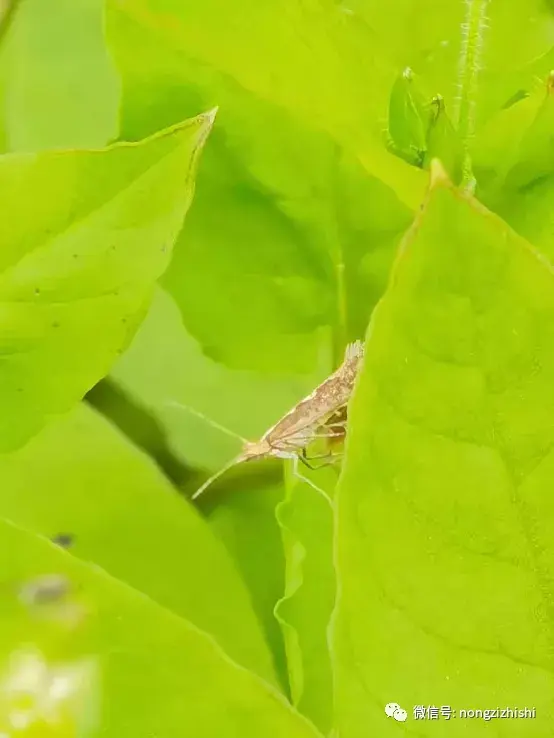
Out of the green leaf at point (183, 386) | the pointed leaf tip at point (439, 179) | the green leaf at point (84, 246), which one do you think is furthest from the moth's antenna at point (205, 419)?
the pointed leaf tip at point (439, 179)

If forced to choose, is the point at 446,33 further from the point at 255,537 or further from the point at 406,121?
the point at 255,537

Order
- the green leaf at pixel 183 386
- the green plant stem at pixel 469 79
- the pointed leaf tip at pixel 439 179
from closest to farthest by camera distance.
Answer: the pointed leaf tip at pixel 439 179, the green plant stem at pixel 469 79, the green leaf at pixel 183 386

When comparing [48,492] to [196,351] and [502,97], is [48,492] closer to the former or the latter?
[196,351]

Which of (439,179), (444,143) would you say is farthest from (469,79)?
(439,179)

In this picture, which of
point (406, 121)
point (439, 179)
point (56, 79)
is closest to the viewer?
point (439, 179)

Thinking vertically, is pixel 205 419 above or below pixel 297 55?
below

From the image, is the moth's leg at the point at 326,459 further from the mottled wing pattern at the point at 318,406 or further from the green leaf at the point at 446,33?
the green leaf at the point at 446,33
